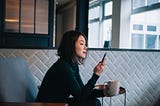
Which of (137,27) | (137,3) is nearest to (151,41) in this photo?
(137,27)

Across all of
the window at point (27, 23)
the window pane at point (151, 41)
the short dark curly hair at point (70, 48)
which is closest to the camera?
the short dark curly hair at point (70, 48)

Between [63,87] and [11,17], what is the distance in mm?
1479

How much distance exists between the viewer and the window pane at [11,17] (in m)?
2.77

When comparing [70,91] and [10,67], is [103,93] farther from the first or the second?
[10,67]

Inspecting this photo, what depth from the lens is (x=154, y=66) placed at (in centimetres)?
293

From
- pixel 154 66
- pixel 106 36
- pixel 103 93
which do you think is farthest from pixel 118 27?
pixel 103 93

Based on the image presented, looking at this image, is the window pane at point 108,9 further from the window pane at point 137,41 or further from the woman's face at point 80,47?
the woman's face at point 80,47

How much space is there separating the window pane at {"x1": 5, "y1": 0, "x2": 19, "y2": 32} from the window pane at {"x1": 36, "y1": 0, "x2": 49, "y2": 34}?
239 millimetres

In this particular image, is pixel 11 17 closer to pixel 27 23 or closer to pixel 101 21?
pixel 27 23

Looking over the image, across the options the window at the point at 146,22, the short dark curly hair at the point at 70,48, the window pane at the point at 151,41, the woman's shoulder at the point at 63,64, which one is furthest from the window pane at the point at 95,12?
the woman's shoulder at the point at 63,64

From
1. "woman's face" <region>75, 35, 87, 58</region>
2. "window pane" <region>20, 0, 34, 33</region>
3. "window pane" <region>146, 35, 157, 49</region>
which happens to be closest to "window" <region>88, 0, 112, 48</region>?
"window pane" <region>146, 35, 157, 49</region>

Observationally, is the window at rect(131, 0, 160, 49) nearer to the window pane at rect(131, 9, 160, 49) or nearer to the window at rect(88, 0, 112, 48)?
the window pane at rect(131, 9, 160, 49)

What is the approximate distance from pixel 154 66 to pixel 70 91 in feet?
5.29

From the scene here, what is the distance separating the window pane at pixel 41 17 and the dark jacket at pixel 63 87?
138 cm
